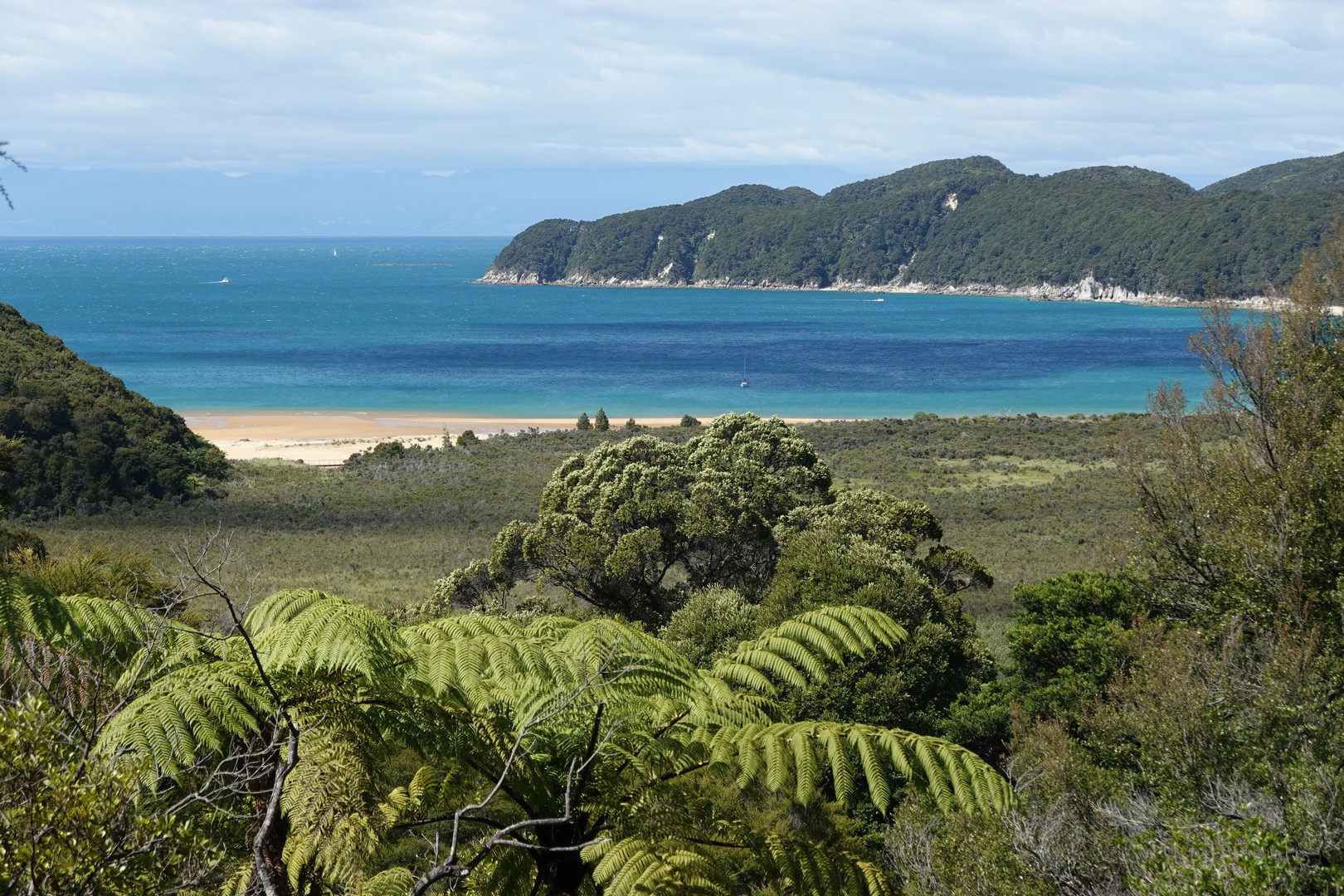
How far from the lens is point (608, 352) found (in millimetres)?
100438

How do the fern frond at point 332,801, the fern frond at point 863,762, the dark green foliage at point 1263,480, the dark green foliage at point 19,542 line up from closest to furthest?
the fern frond at point 332,801
the fern frond at point 863,762
the dark green foliage at point 1263,480
the dark green foliage at point 19,542

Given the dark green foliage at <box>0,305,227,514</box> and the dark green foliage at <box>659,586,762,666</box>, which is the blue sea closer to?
the dark green foliage at <box>0,305,227,514</box>

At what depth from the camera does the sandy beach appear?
163ft

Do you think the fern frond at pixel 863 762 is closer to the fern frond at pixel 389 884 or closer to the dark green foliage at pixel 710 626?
the fern frond at pixel 389 884

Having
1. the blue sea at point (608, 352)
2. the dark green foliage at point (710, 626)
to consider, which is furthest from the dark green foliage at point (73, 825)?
the blue sea at point (608, 352)

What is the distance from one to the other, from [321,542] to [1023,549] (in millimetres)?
18544

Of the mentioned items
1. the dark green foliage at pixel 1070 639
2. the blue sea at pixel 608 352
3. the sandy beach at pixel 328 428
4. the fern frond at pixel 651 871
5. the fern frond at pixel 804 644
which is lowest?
the sandy beach at pixel 328 428

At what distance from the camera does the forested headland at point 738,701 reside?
141 inches

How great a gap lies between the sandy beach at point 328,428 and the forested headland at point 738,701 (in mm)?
31733

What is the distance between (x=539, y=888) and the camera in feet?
12.8

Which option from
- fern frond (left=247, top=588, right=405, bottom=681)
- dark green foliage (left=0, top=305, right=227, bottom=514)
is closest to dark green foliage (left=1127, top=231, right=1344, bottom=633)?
fern frond (left=247, top=588, right=405, bottom=681)

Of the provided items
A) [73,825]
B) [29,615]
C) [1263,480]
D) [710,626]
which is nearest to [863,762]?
[73,825]

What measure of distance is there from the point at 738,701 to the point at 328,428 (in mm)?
55217

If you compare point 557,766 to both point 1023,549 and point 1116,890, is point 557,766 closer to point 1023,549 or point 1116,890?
point 1116,890
